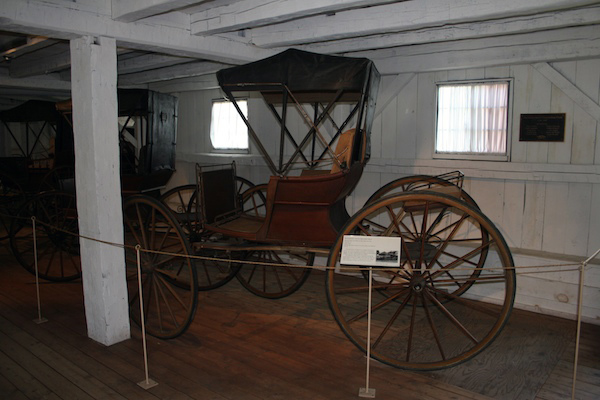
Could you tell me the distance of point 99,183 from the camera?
4.28m

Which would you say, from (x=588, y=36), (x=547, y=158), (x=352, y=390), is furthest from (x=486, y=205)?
(x=352, y=390)

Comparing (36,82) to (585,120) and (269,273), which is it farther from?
(585,120)

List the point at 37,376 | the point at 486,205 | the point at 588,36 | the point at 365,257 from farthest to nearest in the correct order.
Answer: the point at 486,205, the point at 588,36, the point at 37,376, the point at 365,257

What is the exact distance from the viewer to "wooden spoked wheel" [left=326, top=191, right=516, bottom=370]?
3.59 m

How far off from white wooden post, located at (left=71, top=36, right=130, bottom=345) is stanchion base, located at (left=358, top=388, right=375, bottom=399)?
7.27ft

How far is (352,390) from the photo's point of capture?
3674mm

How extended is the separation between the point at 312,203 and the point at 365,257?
→ 0.91 metres

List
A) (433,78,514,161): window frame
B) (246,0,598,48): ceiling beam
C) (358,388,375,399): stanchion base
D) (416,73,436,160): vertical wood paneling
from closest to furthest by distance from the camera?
(358,388,375,399): stanchion base → (246,0,598,48): ceiling beam → (433,78,514,161): window frame → (416,73,436,160): vertical wood paneling

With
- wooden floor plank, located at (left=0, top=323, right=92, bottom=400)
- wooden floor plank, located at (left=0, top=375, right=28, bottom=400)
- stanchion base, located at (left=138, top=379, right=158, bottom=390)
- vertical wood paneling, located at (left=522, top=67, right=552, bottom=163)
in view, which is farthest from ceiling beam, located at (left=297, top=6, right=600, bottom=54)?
wooden floor plank, located at (left=0, top=375, right=28, bottom=400)

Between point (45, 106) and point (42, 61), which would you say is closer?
point (42, 61)

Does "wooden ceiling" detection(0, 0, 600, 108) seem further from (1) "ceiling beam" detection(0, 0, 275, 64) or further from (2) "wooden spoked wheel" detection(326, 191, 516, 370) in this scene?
(2) "wooden spoked wheel" detection(326, 191, 516, 370)

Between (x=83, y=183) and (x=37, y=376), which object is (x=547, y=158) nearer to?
(x=83, y=183)

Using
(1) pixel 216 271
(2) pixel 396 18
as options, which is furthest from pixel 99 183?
(2) pixel 396 18

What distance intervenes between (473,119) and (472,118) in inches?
0.6
